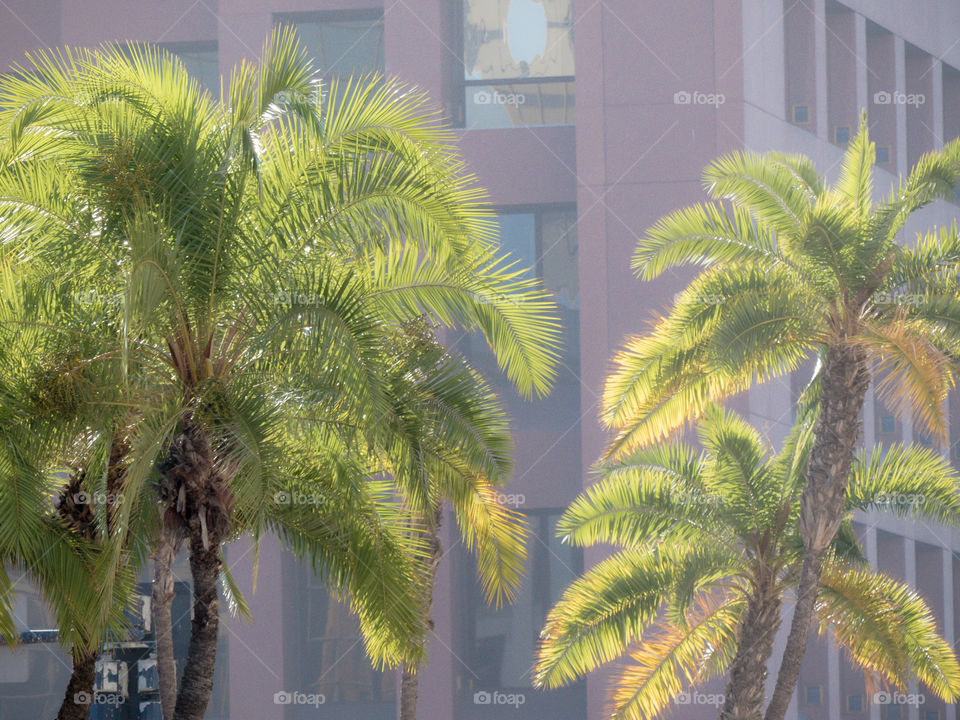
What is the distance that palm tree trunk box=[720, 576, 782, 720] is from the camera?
13008mm

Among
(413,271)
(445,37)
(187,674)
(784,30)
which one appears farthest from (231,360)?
(784,30)

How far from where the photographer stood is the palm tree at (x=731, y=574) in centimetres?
1324

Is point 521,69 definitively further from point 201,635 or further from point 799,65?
point 201,635

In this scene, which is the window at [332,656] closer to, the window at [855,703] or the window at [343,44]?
the window at [855,703]

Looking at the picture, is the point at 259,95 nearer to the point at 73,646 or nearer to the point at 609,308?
the point at 73,646

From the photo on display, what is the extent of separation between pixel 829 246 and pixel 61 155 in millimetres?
7162

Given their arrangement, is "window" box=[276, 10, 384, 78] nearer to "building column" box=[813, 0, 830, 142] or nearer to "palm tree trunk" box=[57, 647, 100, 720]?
"building column" box=[813, 0, 830, 142]

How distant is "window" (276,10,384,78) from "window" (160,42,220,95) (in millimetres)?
1918

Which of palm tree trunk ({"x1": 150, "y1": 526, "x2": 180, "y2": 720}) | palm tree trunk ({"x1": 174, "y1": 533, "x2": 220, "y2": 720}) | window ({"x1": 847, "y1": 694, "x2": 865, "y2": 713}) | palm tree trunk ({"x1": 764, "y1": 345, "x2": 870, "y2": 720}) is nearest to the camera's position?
palm tree trunk ({"x1": 174, "y1": 533, "x2": 220, "y2": 720})

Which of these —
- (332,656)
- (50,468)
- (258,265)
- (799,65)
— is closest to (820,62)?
(799,65)

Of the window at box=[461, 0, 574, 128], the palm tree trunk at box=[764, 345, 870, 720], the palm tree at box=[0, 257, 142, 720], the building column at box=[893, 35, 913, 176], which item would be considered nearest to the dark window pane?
the window at box=[461, 0, 574, 128]

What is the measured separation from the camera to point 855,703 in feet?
79.5

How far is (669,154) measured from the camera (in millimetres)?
21547

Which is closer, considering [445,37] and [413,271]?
[413,271]
